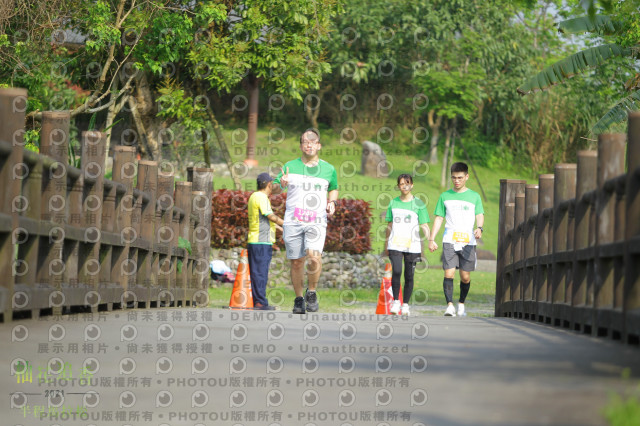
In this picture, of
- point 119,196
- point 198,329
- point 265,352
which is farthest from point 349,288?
point 265,352

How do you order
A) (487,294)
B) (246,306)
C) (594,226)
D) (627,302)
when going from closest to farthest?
(627,302) < (594,226) < (246,306) < (487,294)

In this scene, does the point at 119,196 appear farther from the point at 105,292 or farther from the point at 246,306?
the point at 246,306

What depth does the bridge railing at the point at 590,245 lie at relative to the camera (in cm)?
557

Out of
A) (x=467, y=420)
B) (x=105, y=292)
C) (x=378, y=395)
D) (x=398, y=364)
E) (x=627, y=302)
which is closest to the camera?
(x=467, y=420)

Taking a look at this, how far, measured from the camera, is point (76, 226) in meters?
8.05

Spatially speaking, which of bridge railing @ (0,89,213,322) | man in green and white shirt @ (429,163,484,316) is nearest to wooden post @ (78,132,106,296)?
bridge railing @ (0,89,213,322)

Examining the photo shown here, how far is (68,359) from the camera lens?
16.0ft

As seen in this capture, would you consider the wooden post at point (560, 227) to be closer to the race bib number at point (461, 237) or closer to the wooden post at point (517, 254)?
the wooden post at point (517, 254)

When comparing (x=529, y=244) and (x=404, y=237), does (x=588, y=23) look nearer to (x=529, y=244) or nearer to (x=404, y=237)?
(x=404, y=237)

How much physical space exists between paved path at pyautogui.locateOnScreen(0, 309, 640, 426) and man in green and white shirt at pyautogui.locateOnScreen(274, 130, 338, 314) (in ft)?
15.8

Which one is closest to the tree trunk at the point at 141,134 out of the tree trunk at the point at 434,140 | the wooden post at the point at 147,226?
the wooden post at the point at 147,226

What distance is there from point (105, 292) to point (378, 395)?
17.1ft

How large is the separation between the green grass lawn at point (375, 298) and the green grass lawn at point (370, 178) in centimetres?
880

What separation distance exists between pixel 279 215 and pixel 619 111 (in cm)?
734
